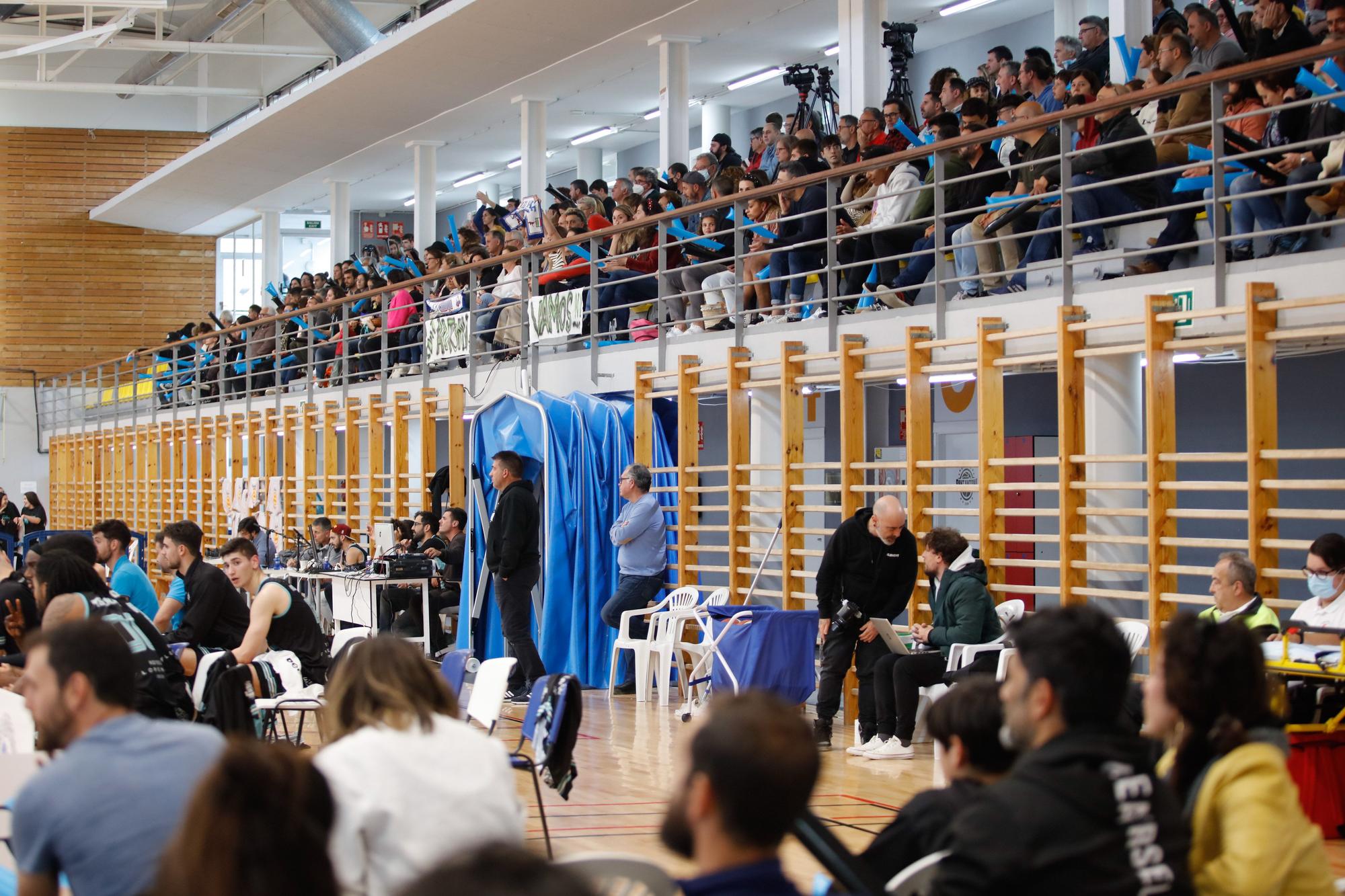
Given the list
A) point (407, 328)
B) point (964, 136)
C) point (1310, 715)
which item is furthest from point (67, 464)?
point (1310, 715)

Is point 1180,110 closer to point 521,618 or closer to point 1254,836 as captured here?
point 521,618

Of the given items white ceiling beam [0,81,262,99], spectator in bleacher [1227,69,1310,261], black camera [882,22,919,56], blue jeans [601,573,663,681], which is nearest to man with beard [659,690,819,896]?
spectator in bleacher [1227,69,1310,261]

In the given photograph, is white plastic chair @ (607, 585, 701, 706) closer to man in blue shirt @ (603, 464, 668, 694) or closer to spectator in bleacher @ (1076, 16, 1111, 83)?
man in blue shirt @ (603, 464, 668, 694)

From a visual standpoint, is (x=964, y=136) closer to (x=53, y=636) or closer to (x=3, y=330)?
(x=53, y=636)

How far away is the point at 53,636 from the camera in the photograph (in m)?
2.76

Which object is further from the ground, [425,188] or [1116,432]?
[425,188]

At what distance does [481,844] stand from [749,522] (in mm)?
8315

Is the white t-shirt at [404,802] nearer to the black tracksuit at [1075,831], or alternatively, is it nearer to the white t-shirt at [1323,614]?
the black tracksuit at [1075,831]

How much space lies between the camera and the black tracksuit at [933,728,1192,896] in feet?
7.14

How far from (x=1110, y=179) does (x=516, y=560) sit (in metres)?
4.60

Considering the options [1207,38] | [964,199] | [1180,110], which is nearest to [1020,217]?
[964,199]

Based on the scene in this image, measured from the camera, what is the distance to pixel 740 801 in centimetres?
192

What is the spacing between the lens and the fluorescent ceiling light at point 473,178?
21969 millimetres

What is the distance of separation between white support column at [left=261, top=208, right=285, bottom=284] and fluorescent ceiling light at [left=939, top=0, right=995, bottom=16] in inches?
554
